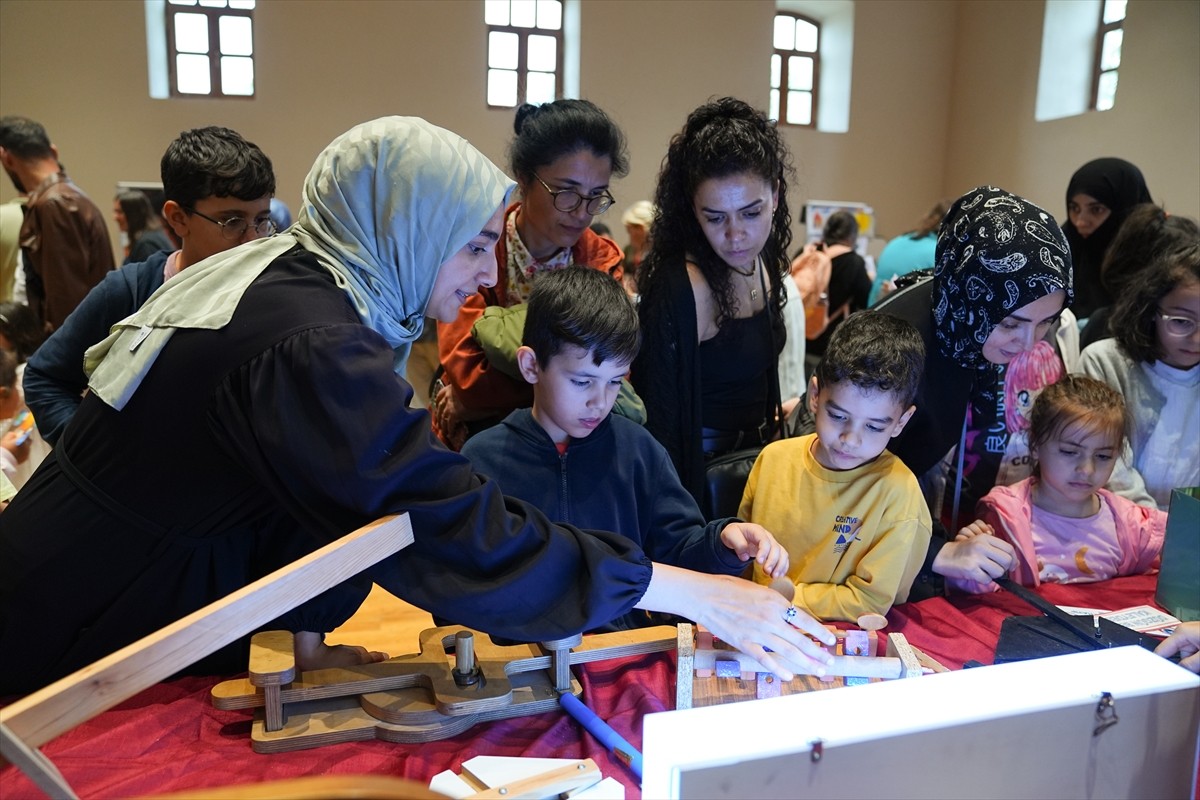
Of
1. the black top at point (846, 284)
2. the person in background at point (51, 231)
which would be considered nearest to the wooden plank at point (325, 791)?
the person in background at point (51, 231)

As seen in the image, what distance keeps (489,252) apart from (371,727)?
2.26ft

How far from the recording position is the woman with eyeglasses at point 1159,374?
227 cm

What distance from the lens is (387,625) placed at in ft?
10.5

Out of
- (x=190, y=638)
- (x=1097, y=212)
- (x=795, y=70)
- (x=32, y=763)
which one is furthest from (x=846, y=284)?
(x=32, y=763)

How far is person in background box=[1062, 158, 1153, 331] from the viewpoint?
3.62 m

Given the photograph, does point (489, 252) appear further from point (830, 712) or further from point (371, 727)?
point (830, 712)

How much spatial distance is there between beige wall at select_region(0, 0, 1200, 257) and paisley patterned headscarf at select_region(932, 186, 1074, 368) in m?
4.87

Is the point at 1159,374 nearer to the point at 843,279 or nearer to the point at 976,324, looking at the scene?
the point at 976,324

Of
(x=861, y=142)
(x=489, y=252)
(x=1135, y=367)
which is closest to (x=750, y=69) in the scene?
(x=861, y=142)

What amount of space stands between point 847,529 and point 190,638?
3.94 feet

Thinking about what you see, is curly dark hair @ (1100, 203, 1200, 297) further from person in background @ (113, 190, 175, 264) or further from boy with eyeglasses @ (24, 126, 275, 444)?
person in background @ (113, 190, 175, 264)

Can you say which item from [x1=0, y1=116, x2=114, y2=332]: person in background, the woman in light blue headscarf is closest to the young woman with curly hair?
the woman in light blue headscarf

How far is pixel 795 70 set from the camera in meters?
8.83

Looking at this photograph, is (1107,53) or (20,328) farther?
(1107,53)
